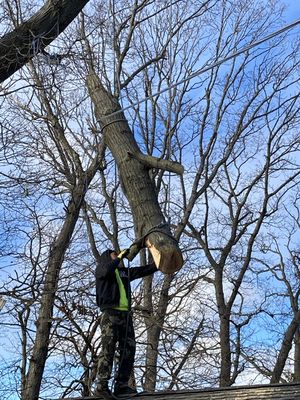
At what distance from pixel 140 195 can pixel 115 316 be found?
122 cm

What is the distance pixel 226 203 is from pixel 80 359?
349 inches

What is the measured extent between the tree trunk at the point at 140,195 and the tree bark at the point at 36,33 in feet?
3.39

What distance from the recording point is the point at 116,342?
6559 mm

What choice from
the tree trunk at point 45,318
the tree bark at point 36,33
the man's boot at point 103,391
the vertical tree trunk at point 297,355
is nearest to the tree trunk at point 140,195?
the tree bark at point 36,33

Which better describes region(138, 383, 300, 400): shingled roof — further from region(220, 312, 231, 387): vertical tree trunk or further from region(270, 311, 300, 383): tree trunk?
region(270, 311, 300, 383): tree trunk

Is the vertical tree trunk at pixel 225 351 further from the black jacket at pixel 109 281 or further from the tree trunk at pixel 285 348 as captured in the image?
the black jacket at pixel 109 281

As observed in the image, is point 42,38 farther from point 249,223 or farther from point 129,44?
point 249,223

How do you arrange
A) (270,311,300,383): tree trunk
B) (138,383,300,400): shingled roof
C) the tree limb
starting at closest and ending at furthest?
(138,383,300,400): shingled roof → the tree limb → (270,311,300,383): tree trunk

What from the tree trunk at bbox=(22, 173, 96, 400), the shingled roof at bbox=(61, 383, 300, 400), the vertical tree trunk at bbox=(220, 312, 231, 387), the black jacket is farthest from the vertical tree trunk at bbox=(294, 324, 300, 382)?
the shingled roof at bbox=(61, 383, 300, 400)

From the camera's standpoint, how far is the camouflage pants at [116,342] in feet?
21.1

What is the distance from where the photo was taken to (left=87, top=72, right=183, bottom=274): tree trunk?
19.1 feet

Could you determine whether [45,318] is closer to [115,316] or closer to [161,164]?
[115,316]

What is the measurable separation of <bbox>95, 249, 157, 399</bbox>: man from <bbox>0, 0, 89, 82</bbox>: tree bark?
86.9 inches

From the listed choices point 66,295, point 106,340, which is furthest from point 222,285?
point 106,340
